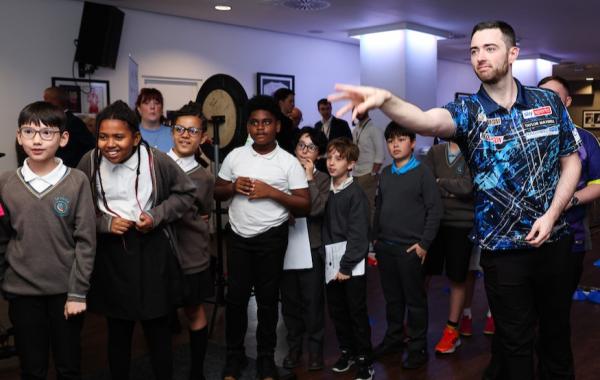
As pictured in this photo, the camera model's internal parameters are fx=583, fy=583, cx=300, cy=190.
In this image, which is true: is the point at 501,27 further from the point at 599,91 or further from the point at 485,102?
the point at 599,91

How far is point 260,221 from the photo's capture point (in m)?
2.73

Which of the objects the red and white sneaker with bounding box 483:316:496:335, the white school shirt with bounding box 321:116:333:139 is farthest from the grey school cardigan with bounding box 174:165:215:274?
the white school shirt with bounding box 321:116:333:139

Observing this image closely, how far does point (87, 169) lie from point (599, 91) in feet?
58.6

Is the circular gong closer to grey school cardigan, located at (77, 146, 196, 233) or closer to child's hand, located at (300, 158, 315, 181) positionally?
child's hand, located at (300, 158, 315, 181)

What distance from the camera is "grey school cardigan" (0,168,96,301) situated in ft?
6.94

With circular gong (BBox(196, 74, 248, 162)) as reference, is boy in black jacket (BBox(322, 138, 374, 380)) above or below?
below

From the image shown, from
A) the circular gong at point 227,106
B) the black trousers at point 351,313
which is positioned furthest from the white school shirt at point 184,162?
the black trousers at point 351,313

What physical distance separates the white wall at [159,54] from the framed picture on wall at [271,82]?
3.2 inches

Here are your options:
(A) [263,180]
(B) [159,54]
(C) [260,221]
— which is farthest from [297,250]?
(B) [159,54]

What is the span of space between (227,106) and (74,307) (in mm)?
1652

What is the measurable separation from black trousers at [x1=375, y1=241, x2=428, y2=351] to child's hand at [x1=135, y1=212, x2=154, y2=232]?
55.3 inches

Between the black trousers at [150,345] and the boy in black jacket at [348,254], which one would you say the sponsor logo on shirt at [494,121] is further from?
the black trousers at [150,345]

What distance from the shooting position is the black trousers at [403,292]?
10.1 feet

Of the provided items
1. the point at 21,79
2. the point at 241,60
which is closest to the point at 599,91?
the point at 241,60
